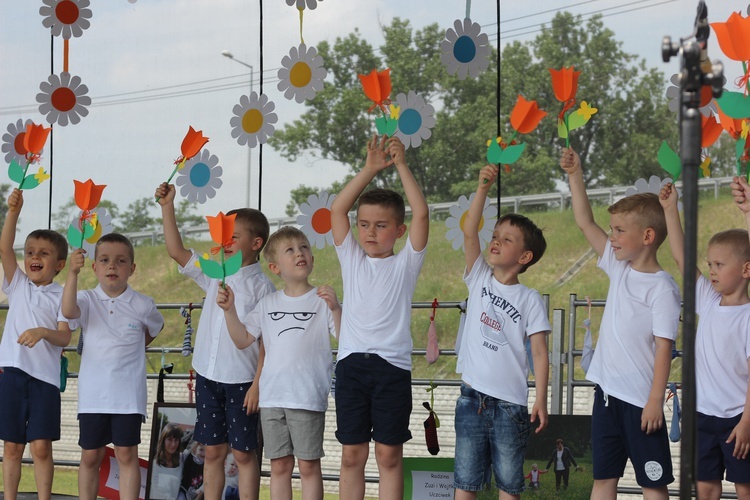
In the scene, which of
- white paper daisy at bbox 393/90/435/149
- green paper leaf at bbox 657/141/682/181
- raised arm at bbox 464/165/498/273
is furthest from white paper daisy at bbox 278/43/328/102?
green paper leaf at bbox 657/141/682/181

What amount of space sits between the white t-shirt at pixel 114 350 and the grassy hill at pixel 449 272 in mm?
7648

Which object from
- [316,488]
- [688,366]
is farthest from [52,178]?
[688,366]

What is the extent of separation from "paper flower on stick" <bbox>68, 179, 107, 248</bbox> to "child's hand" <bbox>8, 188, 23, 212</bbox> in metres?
0.22

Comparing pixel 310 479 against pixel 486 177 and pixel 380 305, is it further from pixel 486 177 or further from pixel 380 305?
pixel 486 177

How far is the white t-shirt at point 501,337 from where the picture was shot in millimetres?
3131

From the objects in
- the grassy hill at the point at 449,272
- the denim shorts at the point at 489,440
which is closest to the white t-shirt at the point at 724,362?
the denim shorts at the point at 489,440

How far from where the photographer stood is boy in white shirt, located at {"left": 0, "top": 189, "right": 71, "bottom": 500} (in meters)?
3.84

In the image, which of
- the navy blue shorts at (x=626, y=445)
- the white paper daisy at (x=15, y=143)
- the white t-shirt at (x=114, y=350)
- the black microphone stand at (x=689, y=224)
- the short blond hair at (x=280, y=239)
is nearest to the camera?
the black microphone stand at (x=689, y=224)

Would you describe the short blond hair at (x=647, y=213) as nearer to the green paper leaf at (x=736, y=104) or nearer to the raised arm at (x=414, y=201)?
the green paper leaf at (x=736, y=104)

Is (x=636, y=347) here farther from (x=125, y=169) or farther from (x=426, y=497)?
(x=125, y=169)

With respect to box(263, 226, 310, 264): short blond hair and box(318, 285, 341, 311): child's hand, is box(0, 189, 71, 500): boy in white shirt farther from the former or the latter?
box(318, 285, 341, 311): child's hand

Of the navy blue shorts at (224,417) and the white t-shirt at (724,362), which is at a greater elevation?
the white t-shirt at (724,362)

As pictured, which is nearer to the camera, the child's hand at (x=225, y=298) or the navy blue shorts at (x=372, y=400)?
the navy blue shorts at (x=372, y=400)

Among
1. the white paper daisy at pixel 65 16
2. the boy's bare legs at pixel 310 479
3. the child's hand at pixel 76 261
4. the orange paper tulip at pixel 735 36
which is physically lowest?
the boy's bare legs at pixel 310 479
